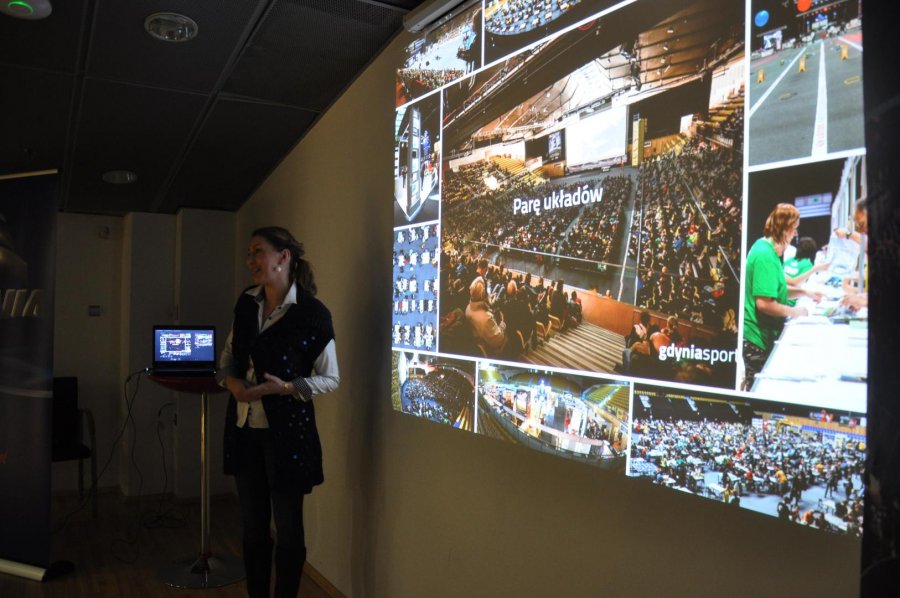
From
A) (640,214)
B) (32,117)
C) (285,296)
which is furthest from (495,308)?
(32,117)

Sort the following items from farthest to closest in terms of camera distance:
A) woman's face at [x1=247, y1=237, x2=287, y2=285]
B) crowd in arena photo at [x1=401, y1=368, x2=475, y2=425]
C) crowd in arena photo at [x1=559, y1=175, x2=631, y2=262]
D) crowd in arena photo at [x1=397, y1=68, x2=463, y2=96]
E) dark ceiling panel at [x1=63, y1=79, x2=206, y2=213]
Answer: dark ceiling panel at [x1=63, y1=79, x2=206, y2=213] < woman's face at [x1=247, y1=237, x2=287, y2=285] < crowd in arena photo at [x1=397, y1=68, x2=463, y2=96] < crowd in arena photo at [x1=401, y1=368, x2=475, y2=425] < crowd in arena photo at [x1=559, y1=175, x2=631, y2=262]

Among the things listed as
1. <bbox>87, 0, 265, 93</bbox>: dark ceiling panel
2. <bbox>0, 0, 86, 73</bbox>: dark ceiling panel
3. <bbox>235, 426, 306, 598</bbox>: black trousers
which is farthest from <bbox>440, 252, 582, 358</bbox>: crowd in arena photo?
<bbox>0, 0, 86, 73</bbox>: dark ceiling panel

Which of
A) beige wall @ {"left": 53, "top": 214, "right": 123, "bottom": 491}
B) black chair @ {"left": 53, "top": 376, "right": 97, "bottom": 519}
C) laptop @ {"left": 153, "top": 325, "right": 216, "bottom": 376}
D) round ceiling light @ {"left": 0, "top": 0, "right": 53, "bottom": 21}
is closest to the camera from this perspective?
round ceiling light @ {"left": 0, "top": 0, "right": 53, "bottom": 21}

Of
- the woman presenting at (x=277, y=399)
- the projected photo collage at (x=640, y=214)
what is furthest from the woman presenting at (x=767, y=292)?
the woman presenting at (x=277, y=399)

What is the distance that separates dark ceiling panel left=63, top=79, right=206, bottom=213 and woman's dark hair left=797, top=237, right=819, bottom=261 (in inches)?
105

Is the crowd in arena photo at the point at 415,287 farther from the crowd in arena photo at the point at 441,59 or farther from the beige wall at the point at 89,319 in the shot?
the beige wall at the point at 89,319

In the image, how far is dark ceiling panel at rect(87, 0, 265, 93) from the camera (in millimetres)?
2131

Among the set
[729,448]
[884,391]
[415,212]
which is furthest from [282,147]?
[884,391]

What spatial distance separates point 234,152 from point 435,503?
248cm

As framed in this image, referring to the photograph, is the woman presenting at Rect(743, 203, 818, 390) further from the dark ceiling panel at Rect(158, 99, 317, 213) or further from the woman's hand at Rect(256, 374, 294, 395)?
the dark ceiling panel at Rect(158, 99, 317, 213)

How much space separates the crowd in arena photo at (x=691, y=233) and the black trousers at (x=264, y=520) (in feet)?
4.85

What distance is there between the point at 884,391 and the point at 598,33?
0.94 m

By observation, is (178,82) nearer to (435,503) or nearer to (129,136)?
(129,136)

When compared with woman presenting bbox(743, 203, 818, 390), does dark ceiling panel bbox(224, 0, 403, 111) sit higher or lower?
higher
